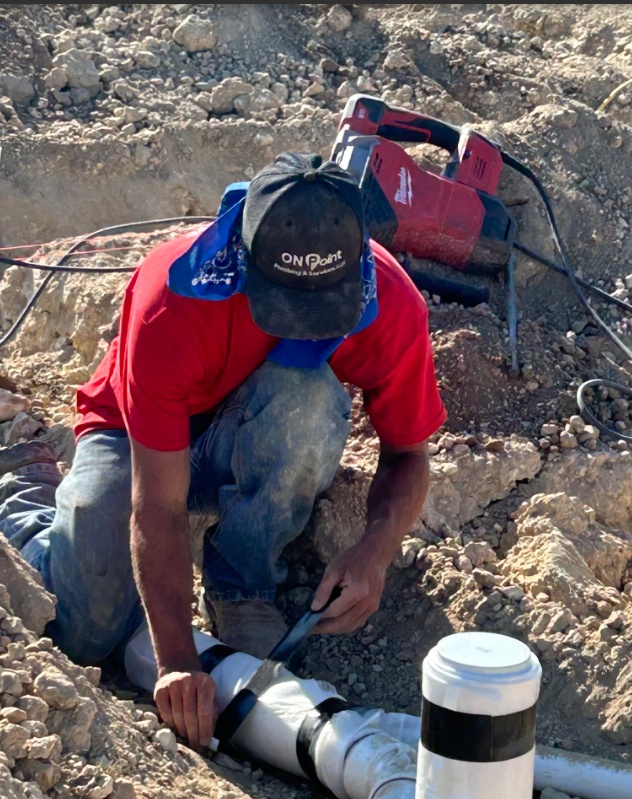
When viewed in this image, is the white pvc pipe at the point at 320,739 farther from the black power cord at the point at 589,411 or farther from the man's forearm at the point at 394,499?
the black power cord at the point at 589,411

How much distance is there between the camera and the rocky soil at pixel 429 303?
2.52 metres

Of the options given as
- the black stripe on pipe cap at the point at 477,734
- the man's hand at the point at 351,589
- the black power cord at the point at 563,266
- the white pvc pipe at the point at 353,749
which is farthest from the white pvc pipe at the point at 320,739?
the black power cord at the point at 563,266

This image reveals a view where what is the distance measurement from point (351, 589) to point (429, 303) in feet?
5.58

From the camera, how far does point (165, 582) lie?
8.15 ft

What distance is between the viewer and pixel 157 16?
18.5 feet

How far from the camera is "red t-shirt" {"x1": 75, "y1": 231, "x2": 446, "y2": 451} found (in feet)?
8.13

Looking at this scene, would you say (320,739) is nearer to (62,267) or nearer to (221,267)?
(221,267)

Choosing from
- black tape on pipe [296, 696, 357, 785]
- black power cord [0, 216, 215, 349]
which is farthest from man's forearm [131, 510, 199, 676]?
black power cord [0, 216, 215, 349]

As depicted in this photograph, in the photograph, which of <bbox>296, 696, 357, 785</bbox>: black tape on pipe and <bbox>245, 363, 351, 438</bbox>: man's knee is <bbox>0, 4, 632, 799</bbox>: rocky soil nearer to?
<bbox>296, 696, 357, 785</bbox>: black tape on pipe

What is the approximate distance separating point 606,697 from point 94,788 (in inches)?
50.3

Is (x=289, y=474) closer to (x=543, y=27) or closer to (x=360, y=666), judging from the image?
(x=360, y=666)

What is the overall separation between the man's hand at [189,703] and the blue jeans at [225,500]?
0.46 metres

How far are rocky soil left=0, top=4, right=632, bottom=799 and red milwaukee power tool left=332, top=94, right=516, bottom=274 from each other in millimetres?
202

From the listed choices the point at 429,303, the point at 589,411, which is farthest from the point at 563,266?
the point at 589,411
